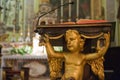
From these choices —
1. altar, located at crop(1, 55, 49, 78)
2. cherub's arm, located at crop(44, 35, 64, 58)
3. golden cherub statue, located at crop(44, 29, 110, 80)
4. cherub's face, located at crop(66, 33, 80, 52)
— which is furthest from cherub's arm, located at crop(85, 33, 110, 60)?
altar, located at crop(1, 55, 49, 78)

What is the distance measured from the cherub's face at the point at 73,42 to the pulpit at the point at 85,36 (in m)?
0.08

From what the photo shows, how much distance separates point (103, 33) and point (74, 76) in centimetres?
45

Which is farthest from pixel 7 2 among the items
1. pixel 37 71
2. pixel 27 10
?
pixel 37 71

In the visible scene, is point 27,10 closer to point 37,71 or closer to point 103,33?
point 37,71

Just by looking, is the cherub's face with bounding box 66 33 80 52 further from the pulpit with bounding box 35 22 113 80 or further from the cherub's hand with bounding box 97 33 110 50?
the cherub's hand with bounding box 97 33 110 50

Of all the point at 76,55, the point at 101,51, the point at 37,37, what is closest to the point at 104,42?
the point at 101,51

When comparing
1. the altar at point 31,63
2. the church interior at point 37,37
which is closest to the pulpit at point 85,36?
the church interior at point 37,37

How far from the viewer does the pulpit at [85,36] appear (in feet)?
8.89

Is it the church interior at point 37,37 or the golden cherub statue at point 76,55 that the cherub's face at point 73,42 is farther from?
the church interior at point 37,37

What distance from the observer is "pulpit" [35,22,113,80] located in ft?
8.89

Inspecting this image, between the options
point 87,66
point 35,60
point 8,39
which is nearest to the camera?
point 87,66

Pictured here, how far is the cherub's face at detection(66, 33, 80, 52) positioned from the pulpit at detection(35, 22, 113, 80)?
3.0 inches

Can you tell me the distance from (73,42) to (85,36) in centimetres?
13

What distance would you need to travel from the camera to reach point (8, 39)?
10.2 m
